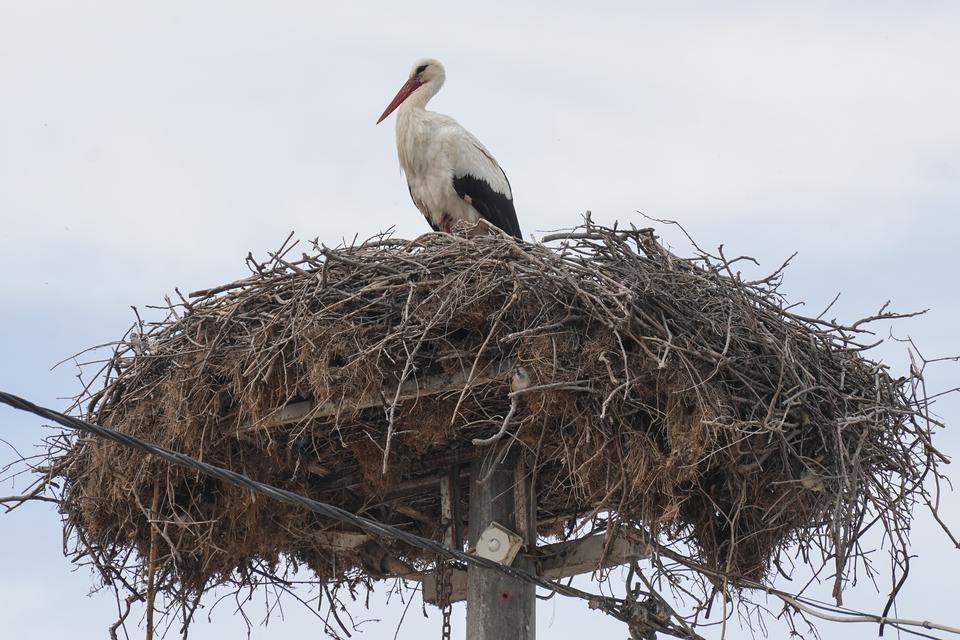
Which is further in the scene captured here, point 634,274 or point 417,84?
point 417,84

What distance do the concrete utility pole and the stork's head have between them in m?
3.38

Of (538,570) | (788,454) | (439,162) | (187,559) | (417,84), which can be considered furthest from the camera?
(417,84)

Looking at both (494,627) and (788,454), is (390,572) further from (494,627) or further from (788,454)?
(788,454)

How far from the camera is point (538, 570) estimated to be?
601cm

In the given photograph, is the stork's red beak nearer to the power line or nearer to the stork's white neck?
the stork's white neck

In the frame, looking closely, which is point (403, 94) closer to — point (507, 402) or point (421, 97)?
point (421, 97)

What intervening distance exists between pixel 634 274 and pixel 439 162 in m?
2.77

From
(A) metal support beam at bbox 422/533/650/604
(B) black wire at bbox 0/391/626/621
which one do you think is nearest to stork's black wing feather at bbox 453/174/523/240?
(A) metal support beam at bbox 422/533/650/604

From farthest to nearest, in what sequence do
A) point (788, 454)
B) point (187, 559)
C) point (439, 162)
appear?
point (439, 162)
point (187, 559)
point (788, 454)

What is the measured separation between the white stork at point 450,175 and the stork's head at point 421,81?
1.35 feet

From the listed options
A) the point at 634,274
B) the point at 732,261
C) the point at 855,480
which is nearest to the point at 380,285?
the point at 634,274

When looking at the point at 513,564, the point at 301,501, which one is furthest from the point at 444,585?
the point at 301,501

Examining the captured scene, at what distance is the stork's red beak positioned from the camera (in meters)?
Answer: 8.91

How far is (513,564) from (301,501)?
1.45m
